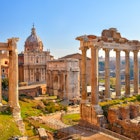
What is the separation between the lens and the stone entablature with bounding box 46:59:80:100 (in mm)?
51094

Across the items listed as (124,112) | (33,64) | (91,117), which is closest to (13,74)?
(91,117)

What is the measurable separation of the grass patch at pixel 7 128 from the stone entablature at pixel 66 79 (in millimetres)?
29930

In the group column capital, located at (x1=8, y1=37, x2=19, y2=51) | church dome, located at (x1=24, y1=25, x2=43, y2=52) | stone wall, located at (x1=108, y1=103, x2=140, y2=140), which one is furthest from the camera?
church dome, located at (x1=24, y1=25, x2=43, y2=52)

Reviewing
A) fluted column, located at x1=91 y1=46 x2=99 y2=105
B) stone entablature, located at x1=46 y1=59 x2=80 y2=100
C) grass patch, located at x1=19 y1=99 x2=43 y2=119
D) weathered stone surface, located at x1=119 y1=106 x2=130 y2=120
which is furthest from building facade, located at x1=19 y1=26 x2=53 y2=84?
weathered stone surface, located at x1=119 y1=106 x2=130 y2=120

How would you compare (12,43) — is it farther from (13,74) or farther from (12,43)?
(13,74)

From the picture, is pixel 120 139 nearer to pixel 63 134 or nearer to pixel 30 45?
pixel 63 134

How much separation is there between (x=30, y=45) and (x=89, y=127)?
168ft

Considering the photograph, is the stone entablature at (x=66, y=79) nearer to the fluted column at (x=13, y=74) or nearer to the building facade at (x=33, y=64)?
the building facade at (x=33, y=64)

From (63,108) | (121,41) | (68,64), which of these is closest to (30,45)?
(68,64)

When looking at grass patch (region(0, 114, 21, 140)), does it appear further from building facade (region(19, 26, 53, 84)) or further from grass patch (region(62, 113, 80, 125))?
building facade (region(19, 26, 53, 84))

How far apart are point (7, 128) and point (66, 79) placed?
32604mm

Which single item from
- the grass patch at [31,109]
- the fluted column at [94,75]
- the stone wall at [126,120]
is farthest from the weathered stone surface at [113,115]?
the grass patch at [31,109]

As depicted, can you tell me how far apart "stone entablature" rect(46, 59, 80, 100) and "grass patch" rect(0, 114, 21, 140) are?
29930 millimetres

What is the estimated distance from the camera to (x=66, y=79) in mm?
51188
